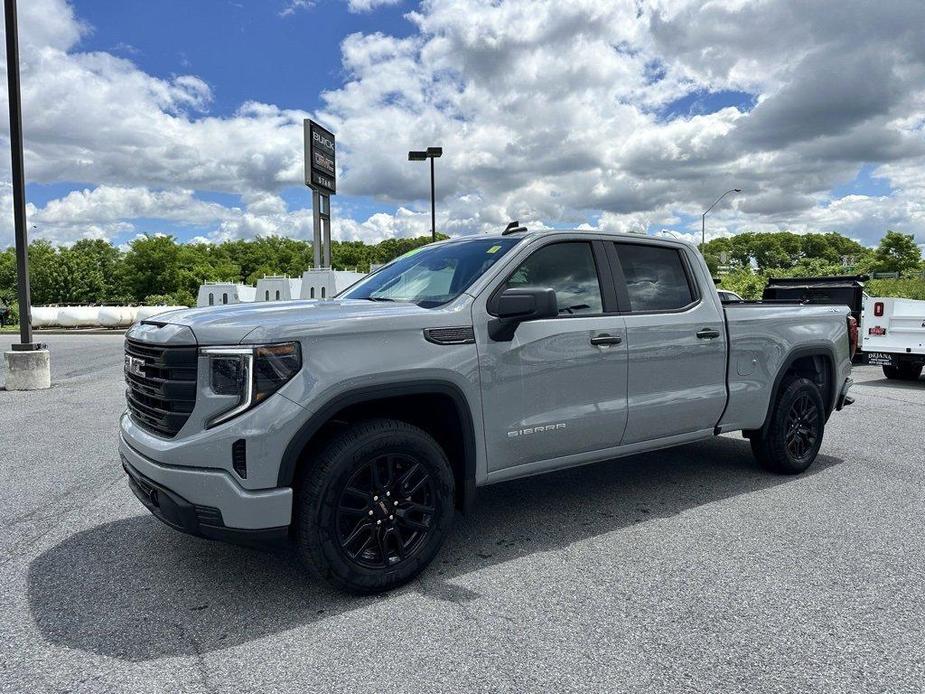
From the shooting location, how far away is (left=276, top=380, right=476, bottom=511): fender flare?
10.2 ft

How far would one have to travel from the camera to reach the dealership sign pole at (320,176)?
31.6m

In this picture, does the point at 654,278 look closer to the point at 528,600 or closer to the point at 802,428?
the point at 802,428

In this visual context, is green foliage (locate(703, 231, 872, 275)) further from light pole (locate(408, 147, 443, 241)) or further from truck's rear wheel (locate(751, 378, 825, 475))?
truck's rear wheel (locate(751, 378, 825, 475))

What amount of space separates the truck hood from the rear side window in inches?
62.1

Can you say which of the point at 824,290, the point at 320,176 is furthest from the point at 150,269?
the point at 824,290

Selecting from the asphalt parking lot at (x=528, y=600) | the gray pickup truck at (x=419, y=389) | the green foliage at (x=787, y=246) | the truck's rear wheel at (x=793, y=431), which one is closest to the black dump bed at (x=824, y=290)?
the truck's rear wheel at (x=793, y=431)

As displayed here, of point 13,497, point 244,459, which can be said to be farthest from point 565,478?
point 13,497

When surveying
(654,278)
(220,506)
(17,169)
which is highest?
(17,169)

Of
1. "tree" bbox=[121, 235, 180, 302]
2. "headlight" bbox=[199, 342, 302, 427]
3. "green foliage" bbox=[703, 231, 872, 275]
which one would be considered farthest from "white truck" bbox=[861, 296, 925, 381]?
"green foliage" bbox=[703, 231, 872, 275]

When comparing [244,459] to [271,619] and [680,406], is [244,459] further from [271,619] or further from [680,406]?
[680,406]

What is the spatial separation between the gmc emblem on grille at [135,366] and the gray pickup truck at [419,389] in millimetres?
16

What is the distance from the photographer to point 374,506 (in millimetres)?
3342

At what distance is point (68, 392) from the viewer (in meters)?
10.7

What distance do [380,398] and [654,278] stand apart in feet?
7.70
